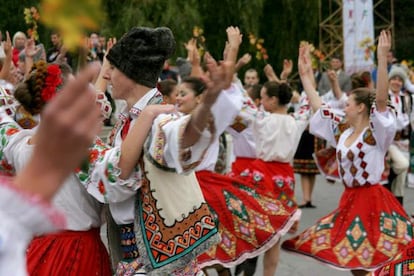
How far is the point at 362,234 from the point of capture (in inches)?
207

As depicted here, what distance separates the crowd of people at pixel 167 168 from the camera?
4.92 feet

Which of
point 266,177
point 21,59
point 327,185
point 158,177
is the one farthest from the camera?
point 327,185

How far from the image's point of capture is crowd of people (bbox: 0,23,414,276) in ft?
4.92

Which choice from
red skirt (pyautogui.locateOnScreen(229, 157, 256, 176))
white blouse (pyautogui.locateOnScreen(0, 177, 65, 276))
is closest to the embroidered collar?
white blouse (pyautogui.locateOnScreen(0, 177, 65, 276))

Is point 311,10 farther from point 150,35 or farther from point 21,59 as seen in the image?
point 150,35

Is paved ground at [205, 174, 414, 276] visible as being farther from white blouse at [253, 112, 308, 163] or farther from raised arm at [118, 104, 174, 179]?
raised arm at [118, 104, 174, 179]

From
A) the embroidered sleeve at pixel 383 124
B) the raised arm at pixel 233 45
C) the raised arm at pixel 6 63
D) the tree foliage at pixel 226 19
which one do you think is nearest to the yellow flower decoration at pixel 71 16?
the raised arm at pixel 233 45

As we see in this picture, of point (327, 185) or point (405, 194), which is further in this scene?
point (327, 185)

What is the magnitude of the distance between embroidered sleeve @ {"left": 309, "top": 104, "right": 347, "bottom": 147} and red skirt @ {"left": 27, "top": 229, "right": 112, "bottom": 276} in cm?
260

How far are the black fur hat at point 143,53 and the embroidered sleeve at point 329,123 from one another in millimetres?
2583

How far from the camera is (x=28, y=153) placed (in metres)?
3.20

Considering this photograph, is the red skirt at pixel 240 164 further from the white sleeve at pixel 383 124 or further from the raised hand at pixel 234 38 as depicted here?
the raised hand at pixel 234 38

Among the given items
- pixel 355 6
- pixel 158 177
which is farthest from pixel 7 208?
pixel 355 6

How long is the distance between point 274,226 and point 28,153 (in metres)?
2.70
